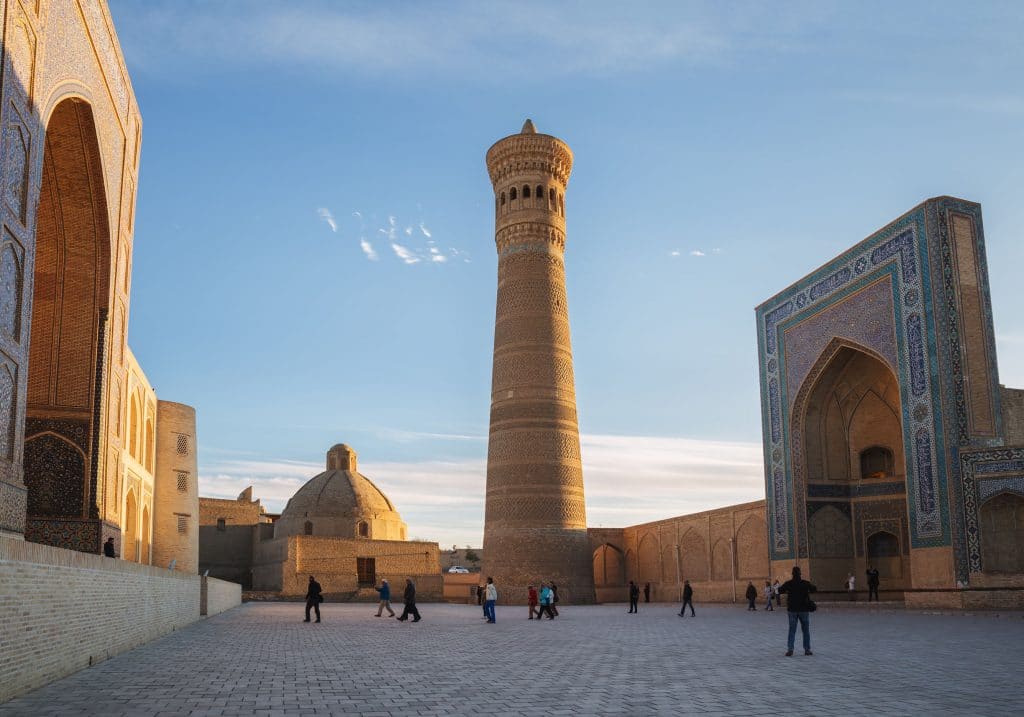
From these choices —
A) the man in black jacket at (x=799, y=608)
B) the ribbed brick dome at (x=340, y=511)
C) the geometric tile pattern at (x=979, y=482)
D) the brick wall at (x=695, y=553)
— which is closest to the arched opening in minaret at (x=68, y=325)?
the man in black jacket at (x=799, y=608)

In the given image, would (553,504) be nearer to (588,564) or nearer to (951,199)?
(588,564)

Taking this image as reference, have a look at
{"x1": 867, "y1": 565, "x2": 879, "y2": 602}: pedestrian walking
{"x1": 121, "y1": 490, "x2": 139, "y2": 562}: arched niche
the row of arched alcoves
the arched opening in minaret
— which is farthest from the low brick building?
the arched opening in minaret

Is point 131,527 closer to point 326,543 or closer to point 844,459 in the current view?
point 326,543

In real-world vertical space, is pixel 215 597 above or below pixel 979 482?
below

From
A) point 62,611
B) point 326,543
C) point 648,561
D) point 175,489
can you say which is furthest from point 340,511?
Result: point 62,611

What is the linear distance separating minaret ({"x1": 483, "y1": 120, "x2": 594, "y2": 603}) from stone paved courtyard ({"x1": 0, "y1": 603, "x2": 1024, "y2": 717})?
1235 cm

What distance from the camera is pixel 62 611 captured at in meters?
5.68

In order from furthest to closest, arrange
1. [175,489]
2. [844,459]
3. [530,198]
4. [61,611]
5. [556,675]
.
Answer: [530,198] → [175,489] → [844,459] → [556,675] → [61,611]

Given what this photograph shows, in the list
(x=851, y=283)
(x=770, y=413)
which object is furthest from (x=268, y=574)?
(x=851, y=283)

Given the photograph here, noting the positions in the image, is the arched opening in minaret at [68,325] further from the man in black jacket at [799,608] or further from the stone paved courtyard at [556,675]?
the man in black jacket at [799,608]

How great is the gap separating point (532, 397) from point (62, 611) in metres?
18.1

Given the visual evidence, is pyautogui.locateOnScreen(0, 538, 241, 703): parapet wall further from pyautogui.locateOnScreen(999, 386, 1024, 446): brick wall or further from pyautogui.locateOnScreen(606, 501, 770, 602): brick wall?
pyautogui.locateOnScreen(606, 501, 770, 602): brick wall

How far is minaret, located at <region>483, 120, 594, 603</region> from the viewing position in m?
22.9

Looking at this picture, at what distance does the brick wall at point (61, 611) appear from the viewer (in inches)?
185
